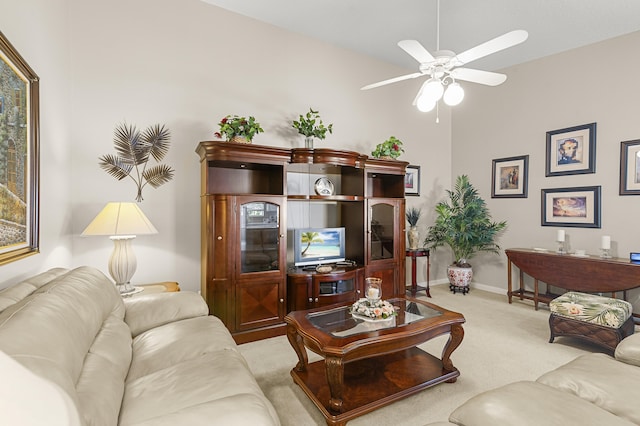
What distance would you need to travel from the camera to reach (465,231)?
4.56m

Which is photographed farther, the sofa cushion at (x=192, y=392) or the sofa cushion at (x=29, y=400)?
the sofa cushion at (x=192, y=392)

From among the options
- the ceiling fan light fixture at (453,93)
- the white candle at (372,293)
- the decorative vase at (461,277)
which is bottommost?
the decorative vase at (461,277)

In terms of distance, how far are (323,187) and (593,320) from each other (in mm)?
2903

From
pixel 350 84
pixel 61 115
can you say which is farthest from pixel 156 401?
pixel 350 84

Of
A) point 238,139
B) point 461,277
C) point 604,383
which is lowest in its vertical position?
point 461,277

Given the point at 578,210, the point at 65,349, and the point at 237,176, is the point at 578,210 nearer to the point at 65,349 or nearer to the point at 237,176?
the point at 237,176

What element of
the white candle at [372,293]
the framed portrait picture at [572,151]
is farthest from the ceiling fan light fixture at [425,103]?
the framed portrait picture at [572,151]

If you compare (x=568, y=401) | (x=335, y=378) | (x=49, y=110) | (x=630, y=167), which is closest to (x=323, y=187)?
(x=335, y=378)

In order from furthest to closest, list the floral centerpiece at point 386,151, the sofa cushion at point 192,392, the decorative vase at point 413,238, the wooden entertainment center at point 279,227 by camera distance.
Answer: the decorative vase at point 413,238
the floral centerpiece at point 386,151
the wooden entertainment center at point 279,227
the sofa cushion at point 192,392

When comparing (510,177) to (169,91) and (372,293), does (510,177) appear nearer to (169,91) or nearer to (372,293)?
(372,293)

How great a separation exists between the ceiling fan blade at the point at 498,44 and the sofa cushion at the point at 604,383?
1821mm

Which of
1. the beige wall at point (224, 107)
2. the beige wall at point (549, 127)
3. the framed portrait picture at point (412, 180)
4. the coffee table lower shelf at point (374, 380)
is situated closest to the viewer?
the coffee table lower shelf at point (374, 380)

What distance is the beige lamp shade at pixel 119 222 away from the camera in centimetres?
230

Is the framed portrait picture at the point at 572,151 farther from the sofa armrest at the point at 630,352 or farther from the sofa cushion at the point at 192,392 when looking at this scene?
the sofa cushion at the point at 192,392
